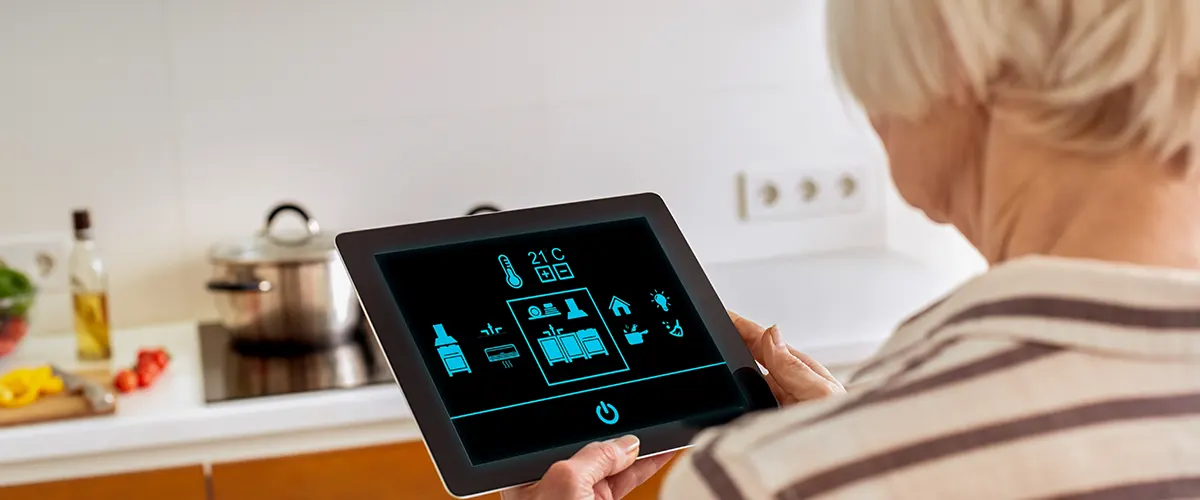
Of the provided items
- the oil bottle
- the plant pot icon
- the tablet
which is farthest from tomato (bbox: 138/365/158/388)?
the plant pot icon

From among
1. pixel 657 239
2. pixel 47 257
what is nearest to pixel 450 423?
pixel 657 239

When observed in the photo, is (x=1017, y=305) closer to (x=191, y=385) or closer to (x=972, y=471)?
(x=972, y=471)

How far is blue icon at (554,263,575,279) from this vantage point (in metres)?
1.04

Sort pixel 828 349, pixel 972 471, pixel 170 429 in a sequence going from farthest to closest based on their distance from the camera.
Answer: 1. pixel 828 349
2. pixel 170 429
3. pixel 972 471

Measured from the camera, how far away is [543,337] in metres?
1.00

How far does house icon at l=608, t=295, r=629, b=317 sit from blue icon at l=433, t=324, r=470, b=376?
0.13m

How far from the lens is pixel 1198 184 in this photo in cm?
65

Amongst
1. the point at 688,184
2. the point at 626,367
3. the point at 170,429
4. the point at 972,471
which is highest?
the point at 972,471

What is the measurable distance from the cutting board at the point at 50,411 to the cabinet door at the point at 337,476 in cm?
17

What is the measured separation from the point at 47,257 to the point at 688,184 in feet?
3.32

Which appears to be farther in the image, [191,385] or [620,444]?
[191,385]

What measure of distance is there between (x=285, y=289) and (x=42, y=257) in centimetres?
44

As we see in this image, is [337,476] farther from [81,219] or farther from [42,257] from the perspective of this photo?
[42,257]

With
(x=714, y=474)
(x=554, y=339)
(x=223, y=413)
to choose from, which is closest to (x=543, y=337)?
(x=554, y=339)
